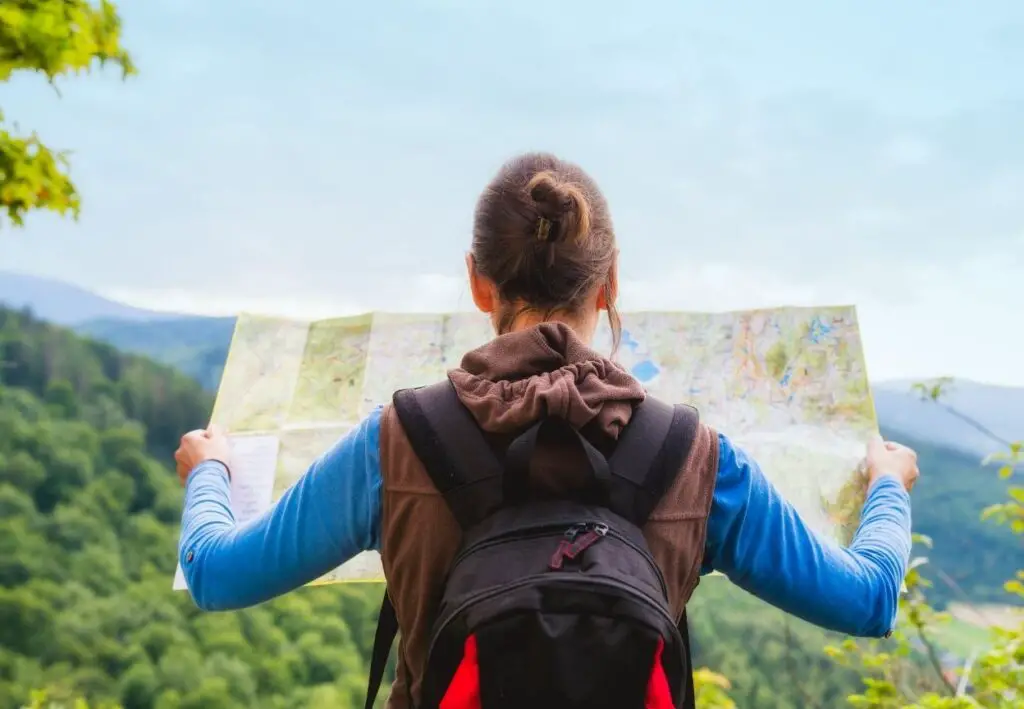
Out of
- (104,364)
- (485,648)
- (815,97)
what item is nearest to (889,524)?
(485,648)

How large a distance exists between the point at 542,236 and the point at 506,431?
19cm

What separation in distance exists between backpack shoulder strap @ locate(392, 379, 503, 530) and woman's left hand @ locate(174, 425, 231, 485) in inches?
16.9

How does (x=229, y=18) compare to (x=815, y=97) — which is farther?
(x=229, y=18)

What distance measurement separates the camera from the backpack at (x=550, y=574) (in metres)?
0.65

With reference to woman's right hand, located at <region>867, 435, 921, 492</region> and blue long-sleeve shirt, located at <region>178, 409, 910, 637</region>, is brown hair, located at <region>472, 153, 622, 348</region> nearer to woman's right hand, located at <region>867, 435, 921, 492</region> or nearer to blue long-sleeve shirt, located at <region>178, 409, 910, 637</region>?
blue long-sleeve shirt, located at <region>178, 409, 910, 637</region>

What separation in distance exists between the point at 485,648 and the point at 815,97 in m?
1.63

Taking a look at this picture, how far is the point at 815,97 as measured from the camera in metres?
1.91

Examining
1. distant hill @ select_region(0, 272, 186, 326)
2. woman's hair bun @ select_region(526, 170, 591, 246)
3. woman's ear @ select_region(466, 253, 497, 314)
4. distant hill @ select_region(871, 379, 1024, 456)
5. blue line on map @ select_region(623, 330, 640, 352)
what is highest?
distant hill @ select_region(0, 272, 186, 326)

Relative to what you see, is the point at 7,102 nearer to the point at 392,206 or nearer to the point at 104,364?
the point at 104,364

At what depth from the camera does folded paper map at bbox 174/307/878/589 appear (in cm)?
114

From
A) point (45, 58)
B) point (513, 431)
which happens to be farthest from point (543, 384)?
point (45, 58)

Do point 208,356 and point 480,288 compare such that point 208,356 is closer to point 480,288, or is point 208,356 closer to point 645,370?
point 645,370

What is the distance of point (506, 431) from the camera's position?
2.33ft

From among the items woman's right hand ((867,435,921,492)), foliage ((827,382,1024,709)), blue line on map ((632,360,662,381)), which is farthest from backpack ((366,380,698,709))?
foliage ((827,382,1024,709))
